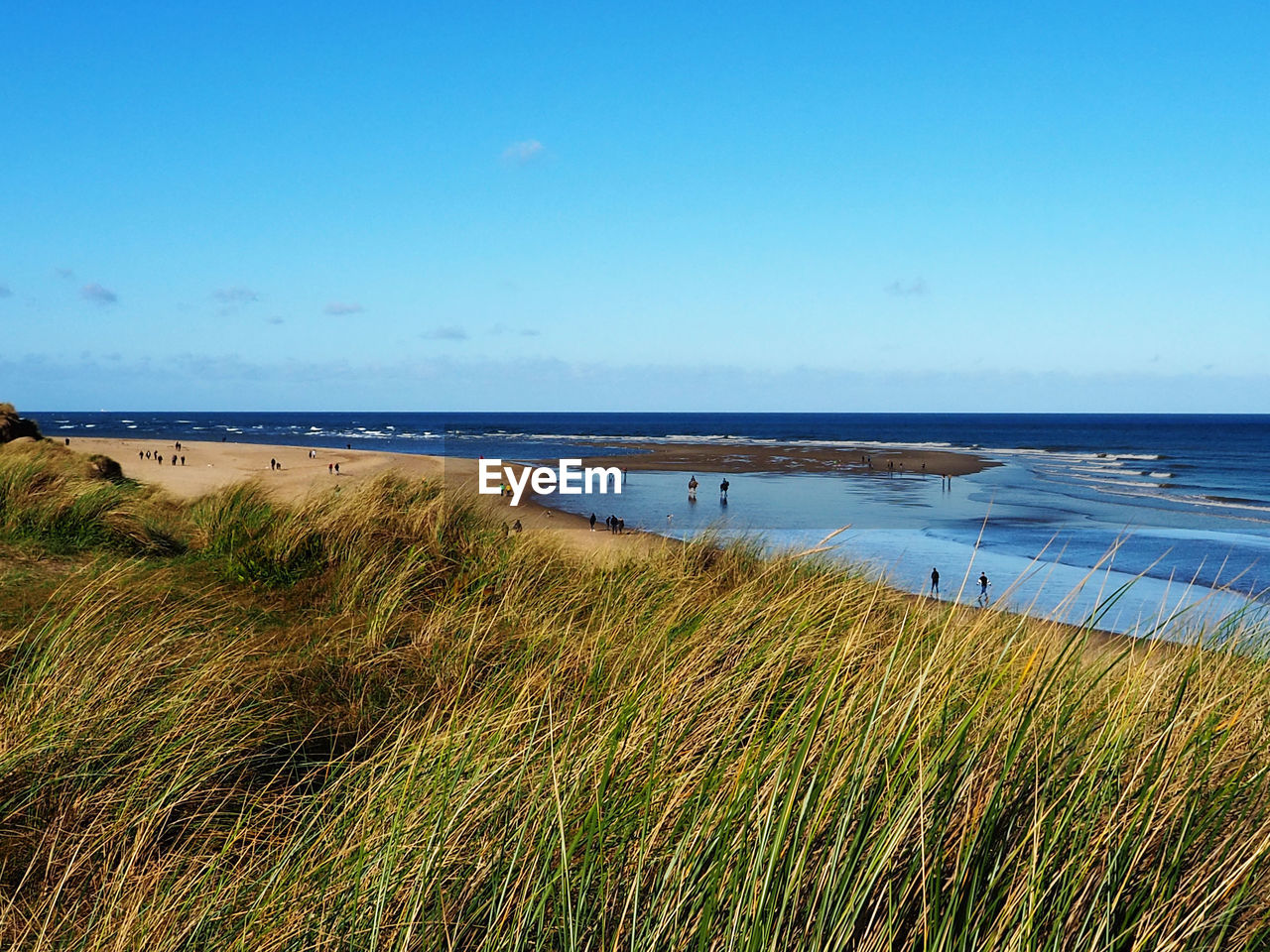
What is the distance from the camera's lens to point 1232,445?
74.6 meters

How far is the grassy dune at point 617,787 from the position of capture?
189 cm

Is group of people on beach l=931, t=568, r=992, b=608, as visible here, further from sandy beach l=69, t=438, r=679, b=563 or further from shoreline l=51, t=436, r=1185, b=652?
sandy beach l=69, t=438, r=679, b=563

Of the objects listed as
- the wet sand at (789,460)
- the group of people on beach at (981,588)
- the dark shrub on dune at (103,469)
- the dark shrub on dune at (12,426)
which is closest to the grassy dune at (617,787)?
the group of people on beach at (981,588)

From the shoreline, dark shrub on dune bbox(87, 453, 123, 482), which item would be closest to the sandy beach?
the shoreline

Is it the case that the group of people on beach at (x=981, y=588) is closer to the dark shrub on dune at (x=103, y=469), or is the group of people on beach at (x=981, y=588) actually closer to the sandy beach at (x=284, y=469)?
the sandy beach at (x=284, y=469)

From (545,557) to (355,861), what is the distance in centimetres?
478

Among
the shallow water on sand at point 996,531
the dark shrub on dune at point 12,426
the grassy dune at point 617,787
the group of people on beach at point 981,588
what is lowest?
the shallow water on sand at point 996,531

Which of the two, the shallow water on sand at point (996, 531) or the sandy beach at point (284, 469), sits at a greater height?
the sandy beach at point (284, 469)

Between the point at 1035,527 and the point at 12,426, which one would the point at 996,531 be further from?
the point at 12,426

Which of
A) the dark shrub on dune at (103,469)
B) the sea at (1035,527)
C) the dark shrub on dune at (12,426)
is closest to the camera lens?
the sea at (1035,527)

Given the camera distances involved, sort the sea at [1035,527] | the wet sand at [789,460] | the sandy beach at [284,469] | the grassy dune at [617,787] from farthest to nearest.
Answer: the wet sand at [789,460] → the sandy beach at [284,469] → the sea at [1035,527] → the grassy dune at [617,787]

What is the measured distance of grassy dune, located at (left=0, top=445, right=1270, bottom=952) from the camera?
1.89m

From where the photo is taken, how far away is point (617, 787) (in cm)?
239

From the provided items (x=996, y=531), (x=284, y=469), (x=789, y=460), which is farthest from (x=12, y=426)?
(x=789, y=460)
